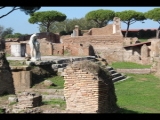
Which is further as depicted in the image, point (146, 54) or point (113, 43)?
point (113, 43)

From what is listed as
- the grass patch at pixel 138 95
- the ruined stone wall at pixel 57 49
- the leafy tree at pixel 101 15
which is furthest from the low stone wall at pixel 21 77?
the leafy tree at pixel 101 15

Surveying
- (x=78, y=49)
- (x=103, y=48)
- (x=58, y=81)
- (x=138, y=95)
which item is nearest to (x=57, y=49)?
(x=78, y=49)

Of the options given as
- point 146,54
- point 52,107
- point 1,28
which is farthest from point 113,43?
point 1,28

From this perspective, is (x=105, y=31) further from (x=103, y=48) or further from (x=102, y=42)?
(x=103, y=48)

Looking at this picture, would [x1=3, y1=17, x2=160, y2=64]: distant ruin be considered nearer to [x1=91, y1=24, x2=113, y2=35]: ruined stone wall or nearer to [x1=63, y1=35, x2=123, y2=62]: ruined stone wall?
[x1=63, y1=35, x2=123, y2=62]: ruined stone wall

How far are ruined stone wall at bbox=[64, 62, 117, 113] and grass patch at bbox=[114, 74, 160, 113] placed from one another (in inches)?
36.6

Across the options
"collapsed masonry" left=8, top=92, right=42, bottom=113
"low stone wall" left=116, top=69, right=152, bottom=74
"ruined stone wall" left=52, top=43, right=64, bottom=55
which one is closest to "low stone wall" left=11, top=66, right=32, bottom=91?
"collapsed masonry" left=8, top=92, right=42, bottom=113

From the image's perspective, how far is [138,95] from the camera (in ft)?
42.6

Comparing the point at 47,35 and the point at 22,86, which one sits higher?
the point at 47,35

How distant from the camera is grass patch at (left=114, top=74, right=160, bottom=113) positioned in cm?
1025

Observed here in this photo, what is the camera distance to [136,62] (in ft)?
91.9

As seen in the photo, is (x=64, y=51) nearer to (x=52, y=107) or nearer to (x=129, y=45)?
(x=129, y=45)
